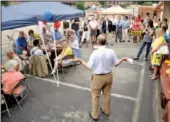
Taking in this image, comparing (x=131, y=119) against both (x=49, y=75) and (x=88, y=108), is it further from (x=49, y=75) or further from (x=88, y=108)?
(x=49, y=75)

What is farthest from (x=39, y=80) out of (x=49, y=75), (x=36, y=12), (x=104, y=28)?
(x=104, y=28)

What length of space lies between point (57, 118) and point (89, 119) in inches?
26.8

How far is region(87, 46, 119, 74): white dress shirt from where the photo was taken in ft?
14.6

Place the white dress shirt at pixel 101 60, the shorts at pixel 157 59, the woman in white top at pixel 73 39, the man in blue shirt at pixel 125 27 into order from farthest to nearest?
the man in blue shirt at pixel 125 27, the woman in white top at pixel 73 39, the shorts at pixel 157 59, the white dress shirt at pixel 101 60

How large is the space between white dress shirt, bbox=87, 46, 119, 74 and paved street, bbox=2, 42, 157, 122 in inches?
44.5

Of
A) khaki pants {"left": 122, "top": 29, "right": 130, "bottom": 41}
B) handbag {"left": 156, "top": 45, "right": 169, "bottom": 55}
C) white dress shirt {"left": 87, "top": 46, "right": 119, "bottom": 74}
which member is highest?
white dress shirt {"left": 87, "top": 46, "right": 119, "bottom": 74}

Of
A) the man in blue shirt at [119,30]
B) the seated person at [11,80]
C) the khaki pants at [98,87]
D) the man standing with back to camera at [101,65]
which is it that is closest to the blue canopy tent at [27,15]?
the seated person at [11,80]

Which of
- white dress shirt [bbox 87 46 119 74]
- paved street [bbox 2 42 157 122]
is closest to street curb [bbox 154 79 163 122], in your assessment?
paved street [bbox 2 42 157 122]

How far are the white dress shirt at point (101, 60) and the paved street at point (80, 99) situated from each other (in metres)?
1.13

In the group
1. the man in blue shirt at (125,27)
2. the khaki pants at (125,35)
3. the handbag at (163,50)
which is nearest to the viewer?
the handbag at (163,50)

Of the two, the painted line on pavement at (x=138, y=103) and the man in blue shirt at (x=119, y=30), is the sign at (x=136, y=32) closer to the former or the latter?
the man in blue shirt at (x=119, y=30)

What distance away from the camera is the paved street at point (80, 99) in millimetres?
5031

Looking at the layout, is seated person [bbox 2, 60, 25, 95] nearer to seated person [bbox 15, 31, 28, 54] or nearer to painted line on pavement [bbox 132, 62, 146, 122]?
painted line on pavement [bbox 132, 62, 146, 122]

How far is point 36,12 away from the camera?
779cm
